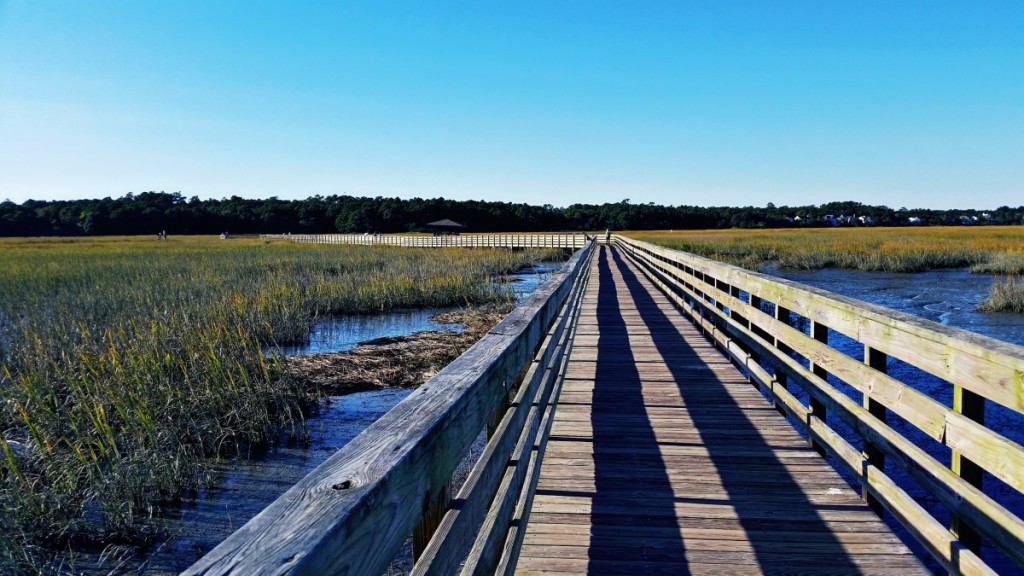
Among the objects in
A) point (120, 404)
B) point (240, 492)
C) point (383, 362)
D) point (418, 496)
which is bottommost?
point (240, 492)

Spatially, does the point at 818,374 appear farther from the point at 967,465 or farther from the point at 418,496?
the point at 418,496

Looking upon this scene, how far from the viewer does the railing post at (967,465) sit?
2.44 metres

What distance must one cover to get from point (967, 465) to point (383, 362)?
915 centimetres

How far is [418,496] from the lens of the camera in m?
1.43

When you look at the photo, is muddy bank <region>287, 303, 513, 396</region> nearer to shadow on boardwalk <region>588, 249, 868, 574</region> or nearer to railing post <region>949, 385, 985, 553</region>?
shadow on boardwalk <region>588, 249, 868, 574</region>

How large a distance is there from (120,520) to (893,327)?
214 inches

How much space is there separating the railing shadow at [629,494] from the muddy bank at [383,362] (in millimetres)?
4464

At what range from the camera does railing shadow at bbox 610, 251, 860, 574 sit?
285 cm

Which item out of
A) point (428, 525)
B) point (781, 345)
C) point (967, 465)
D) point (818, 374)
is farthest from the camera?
point (781, 345)

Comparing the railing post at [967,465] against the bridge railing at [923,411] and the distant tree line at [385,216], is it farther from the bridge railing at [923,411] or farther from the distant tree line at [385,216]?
the distant tree line at [385,216]

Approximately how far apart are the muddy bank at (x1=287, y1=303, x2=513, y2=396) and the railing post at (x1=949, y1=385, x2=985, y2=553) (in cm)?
762

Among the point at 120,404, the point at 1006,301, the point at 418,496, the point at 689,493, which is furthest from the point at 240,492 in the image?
the point at 1006,301

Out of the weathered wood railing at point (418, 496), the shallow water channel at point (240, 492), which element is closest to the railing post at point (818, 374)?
the weathered wood railing at point (418, 496)

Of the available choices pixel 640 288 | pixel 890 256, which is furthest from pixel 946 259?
pixel 640 288
